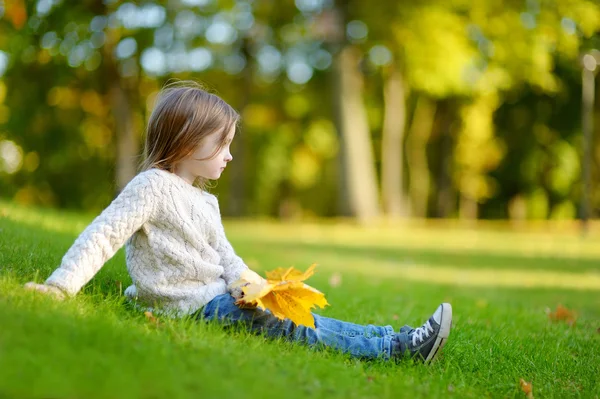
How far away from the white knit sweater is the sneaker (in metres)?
1.07

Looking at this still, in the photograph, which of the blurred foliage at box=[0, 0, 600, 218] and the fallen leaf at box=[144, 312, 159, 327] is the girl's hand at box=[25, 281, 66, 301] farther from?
the blurred foliage at box=[0, 0, 600, 218]

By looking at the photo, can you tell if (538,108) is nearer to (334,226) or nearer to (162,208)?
(334,226)

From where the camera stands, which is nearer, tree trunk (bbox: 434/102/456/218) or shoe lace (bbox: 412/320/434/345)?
shoe lace (bbox: 412/320/434/345)

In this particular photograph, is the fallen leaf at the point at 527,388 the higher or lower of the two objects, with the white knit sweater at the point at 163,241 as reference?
lower

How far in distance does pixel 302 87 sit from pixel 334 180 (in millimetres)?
7925

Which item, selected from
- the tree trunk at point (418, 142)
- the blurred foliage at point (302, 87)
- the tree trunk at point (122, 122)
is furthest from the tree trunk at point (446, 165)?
the tree trunk at point (122, 122)

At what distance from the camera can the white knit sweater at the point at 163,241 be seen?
337 cm

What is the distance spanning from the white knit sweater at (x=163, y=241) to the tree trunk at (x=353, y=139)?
15.0 metres

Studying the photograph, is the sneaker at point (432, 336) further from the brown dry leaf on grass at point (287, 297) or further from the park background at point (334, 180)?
the brown dry leaf on grass at point (287, 297)

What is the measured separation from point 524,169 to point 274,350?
32.0 meters

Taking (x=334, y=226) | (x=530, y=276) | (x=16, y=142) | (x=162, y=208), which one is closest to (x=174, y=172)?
(x=162, y=208)

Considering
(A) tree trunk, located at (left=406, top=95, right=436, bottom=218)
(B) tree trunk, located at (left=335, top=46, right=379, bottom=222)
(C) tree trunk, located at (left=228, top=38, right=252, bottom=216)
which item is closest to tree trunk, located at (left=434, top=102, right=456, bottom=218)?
(A) tree trunk, located at (left=406, top=95, right=436, bottom=218)

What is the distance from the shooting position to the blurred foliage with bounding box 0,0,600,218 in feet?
58.6

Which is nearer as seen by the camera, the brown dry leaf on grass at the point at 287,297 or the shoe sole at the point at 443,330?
the brown dry leaf on grass at the point at 287,297
